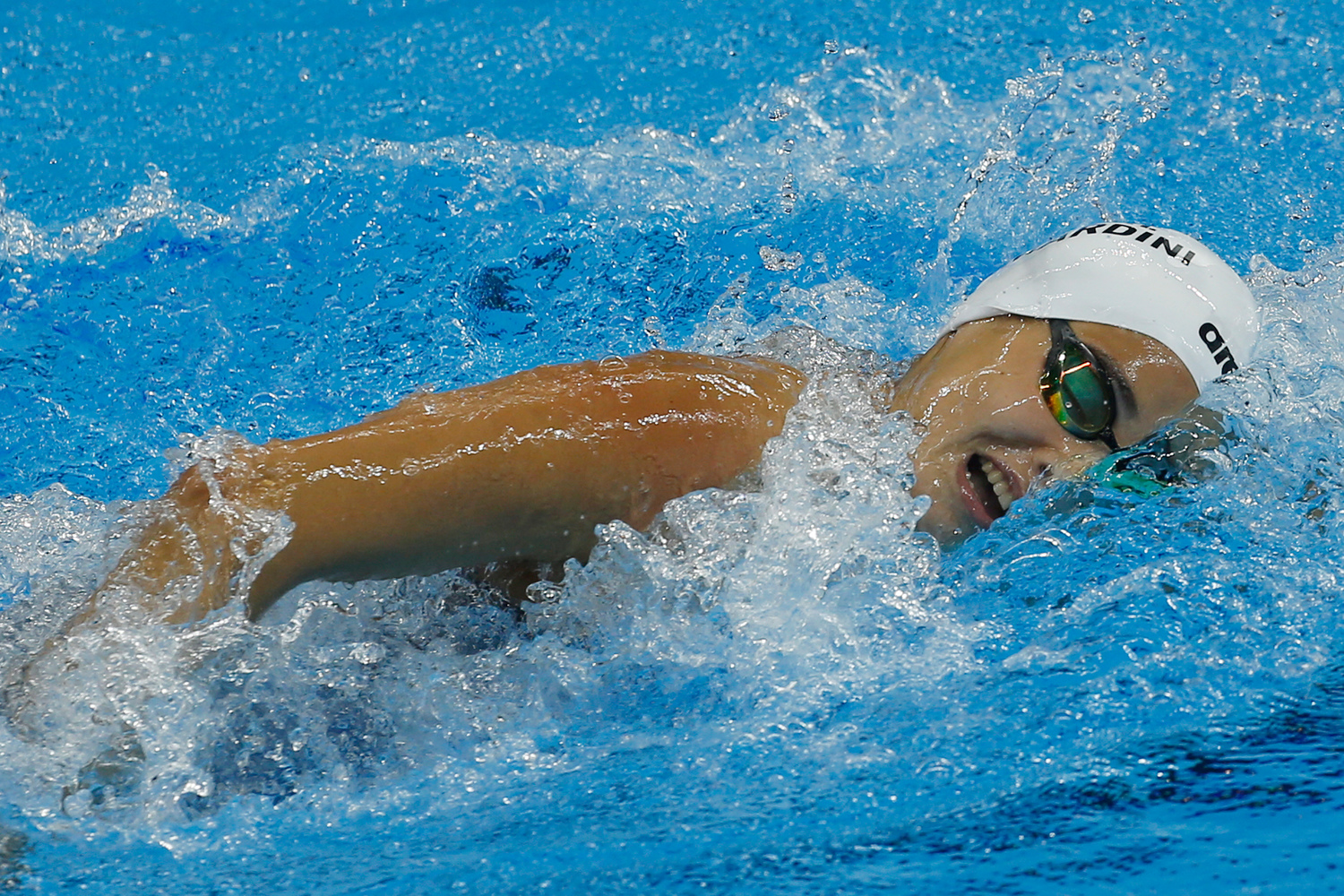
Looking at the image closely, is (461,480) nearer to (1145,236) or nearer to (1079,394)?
(1079,394)

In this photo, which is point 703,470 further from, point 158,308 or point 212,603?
point 158,308

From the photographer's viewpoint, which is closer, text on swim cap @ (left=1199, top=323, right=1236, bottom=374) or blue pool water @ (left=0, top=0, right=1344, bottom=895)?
blue pool water @ (left=0, top=0, right=1344, bottom=895)

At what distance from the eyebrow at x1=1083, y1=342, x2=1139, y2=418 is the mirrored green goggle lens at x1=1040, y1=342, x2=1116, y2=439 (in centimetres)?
2

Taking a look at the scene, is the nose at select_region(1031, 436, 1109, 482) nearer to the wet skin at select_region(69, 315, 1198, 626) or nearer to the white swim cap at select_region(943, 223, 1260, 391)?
the wet skin at select_region(69, 315, 1198, 626)

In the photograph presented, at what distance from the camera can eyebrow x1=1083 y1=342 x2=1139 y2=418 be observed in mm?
2172

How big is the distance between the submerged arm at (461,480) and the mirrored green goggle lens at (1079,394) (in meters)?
0.52

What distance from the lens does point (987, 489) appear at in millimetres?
2170

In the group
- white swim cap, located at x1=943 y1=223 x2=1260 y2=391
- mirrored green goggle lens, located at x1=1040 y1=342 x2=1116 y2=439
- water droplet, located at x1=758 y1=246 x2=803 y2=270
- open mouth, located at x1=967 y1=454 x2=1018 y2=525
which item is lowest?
open mouth, located at x1=967 y1=454 x2=1018 y2=525

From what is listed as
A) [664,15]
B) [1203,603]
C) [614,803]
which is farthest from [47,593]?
[664,15]

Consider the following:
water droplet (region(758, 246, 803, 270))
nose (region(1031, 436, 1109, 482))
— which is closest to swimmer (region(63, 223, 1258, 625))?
nose (region(1031, 436, 1109, 482))

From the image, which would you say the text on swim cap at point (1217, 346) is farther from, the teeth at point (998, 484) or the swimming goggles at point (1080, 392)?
the teeth at point (998, 484)

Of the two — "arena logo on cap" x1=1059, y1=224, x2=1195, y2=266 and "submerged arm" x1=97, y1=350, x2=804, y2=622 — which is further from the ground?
"arena logo on cap" x1=1059, y1=224, x2=1195, y2=266

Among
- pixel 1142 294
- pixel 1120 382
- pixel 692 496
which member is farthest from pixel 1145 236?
pixel 692 496

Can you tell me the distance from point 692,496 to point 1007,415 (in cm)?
57
